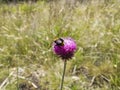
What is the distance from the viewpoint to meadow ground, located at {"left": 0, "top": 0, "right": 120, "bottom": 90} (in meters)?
2.97

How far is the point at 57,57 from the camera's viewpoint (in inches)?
128

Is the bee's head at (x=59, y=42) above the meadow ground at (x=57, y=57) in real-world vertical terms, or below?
above

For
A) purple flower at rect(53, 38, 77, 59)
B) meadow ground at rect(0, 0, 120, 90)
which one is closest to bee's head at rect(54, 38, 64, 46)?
purple flower at rect(53, 38, 77, 59)

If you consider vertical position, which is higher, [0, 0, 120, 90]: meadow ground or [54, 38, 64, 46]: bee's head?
[54, 38, 64, 46]: bee's head

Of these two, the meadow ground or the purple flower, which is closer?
the purple flower

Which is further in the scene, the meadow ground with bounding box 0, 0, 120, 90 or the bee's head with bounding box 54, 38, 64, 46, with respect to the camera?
the meadow ground with bounding box 0, 0, 120, 90

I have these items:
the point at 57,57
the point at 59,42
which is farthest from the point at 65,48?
the point at 57,57

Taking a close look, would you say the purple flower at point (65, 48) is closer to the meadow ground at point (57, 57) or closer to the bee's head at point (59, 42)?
the bee's head at point (59, 42)

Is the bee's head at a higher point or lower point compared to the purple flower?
higher

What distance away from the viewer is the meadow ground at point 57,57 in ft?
9.74

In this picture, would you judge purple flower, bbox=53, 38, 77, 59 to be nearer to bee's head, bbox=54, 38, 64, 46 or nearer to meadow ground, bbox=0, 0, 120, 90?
bee's head, bbox=54, 38, 64, 46

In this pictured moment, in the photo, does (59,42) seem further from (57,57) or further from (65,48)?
(57,57)

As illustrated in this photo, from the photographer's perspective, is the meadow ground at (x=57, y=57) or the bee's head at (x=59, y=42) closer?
the bee's head at (x=59, y=42)

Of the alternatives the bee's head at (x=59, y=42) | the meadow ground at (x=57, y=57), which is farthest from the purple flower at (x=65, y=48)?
the meadow ground at (x=57, y=57)
